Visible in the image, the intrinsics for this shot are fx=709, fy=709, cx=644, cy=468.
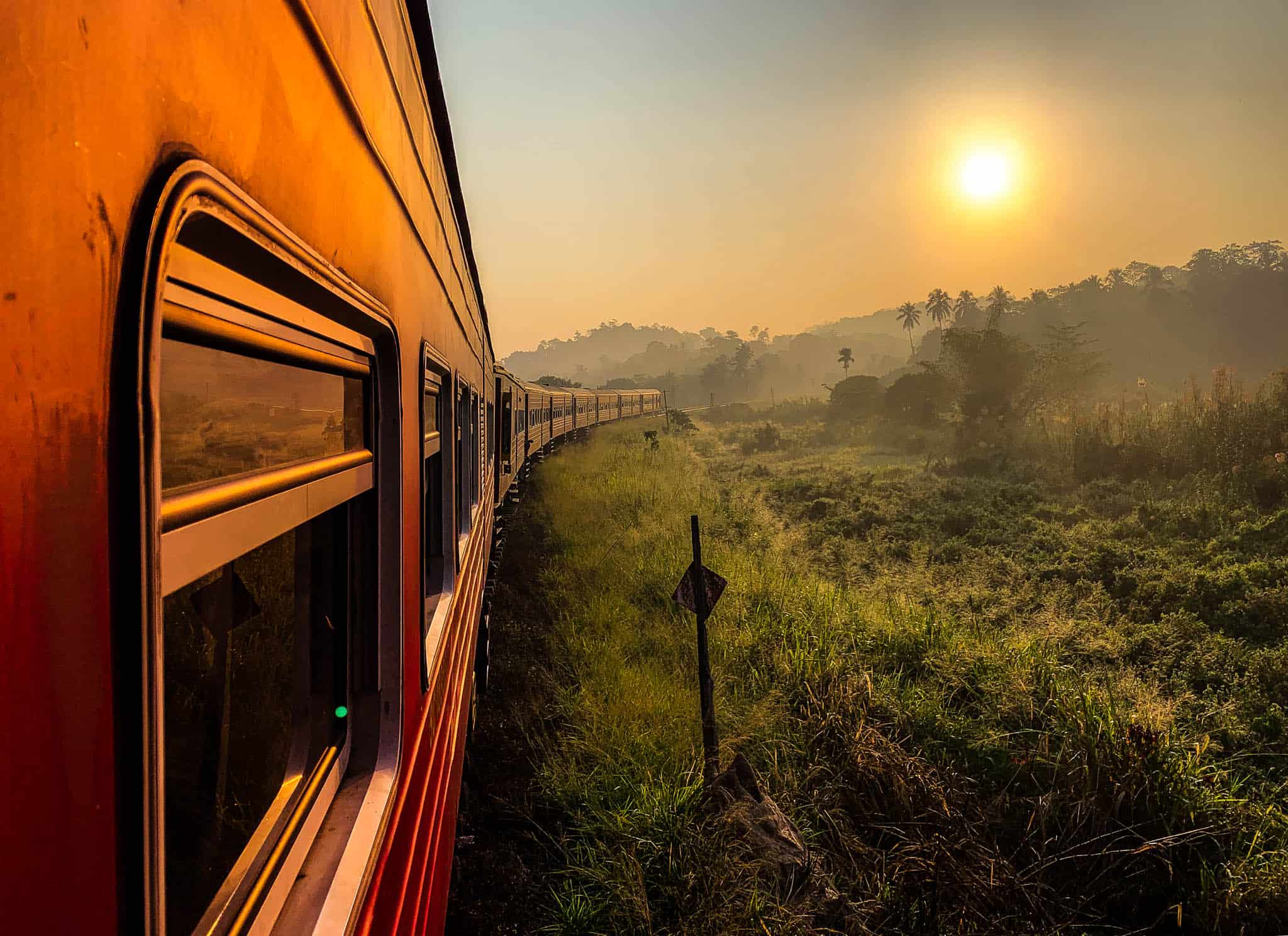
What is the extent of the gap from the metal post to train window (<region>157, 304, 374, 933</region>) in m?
2.87

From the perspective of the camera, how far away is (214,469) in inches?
29.0

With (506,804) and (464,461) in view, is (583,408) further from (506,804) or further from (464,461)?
(506,804)

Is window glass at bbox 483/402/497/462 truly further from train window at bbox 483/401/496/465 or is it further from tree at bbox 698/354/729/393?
tree at bbox 698/354/729/393

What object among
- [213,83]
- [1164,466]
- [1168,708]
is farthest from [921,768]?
[1164,466]

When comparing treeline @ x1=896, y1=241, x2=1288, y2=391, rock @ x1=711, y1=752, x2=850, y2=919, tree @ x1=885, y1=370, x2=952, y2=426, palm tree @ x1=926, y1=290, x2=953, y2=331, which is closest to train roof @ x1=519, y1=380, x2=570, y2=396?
rock @ x1=711, y1=752, x2=850, y2=919

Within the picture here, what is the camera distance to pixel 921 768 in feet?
12.8

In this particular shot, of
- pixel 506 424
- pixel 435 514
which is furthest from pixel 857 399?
pixel 435 514

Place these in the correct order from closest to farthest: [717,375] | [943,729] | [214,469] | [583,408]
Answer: [214,469], [943,729], [583,408], [717,375]

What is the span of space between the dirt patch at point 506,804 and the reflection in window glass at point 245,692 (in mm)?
2387

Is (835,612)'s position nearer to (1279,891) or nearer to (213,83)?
(1279,891)

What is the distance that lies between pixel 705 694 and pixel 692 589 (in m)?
0.59

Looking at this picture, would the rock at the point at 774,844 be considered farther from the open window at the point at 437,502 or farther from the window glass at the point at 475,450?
the window glass at the point at 475,450

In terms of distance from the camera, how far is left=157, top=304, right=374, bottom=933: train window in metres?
0.66

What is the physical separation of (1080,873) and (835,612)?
290cm
